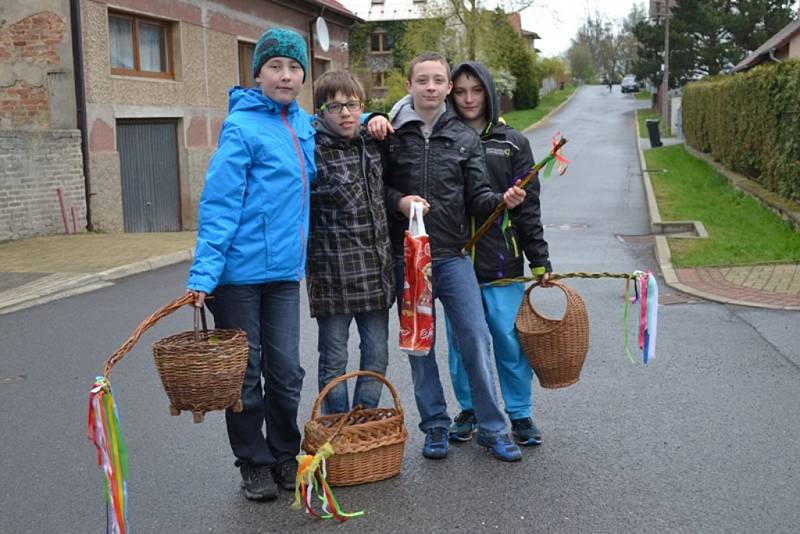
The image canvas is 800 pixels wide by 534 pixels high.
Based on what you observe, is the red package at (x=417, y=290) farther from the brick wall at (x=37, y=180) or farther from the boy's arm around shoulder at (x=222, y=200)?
the brick wall at (x=37, y=180)

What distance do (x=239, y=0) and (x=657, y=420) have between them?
1746 centimetres

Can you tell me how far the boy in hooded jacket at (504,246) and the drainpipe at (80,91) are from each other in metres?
12.3

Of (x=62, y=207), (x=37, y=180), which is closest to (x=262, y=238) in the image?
(x=37, y=180)

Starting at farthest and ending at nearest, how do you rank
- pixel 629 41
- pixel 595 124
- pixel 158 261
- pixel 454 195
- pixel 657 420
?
pixel 629 41
pixel 595 124
pixel 158 261
pixel 657 420
pixel 454 195

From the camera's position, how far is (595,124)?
4975cm

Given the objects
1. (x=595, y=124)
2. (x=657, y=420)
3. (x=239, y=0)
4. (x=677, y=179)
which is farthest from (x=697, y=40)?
(x=657, y=420)

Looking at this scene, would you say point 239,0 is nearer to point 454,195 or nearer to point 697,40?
point 454,195

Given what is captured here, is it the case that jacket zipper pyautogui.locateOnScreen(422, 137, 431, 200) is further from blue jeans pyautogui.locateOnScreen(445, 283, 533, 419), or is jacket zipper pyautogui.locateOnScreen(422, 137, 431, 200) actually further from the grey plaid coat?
blue jeans pyautogui.locateOnScreen(445, 283, 533, 419)

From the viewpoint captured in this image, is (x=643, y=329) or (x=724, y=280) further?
(x=724, y=280)

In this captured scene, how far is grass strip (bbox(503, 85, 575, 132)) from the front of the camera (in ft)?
167

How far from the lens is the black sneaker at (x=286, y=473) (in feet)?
14.3

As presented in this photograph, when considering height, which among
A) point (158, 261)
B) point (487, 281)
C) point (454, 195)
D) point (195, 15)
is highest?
point (195, 15)

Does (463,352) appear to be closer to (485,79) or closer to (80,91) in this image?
(485,79)

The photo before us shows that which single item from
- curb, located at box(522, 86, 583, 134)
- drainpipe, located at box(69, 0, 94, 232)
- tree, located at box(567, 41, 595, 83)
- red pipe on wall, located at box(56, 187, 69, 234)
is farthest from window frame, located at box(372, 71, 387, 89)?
tree, located at box(567, 41, 595, 83)
